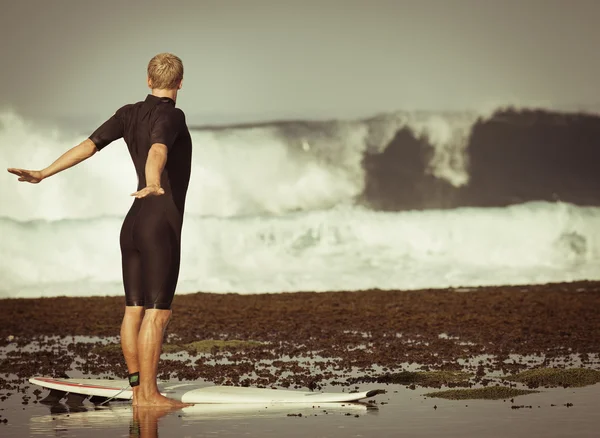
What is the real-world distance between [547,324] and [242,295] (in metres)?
41.7

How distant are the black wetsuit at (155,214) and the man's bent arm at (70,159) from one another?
30 centimetres

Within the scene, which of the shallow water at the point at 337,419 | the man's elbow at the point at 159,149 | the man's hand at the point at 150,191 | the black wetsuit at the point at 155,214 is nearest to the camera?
the shallow water at the point at 337,419

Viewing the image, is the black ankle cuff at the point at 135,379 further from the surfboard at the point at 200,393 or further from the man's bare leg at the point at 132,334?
the surfboard at the point at 200,393

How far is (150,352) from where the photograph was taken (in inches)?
524

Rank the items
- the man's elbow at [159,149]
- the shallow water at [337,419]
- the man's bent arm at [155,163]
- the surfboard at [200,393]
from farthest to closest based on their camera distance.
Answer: the surfboard at [200,393] → the man's elbow at [159,149] → the man's bent arm at [155,163] → the shallow water at [337,419]

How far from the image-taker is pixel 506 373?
19781 millimetres

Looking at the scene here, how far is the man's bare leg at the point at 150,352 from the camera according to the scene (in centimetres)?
1330

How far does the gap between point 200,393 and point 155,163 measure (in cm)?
351

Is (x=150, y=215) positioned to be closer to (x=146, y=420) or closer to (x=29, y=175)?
(x=29, y=175)

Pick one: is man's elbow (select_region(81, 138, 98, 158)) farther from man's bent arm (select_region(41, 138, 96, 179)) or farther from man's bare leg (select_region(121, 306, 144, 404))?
man's bare leg (select_region(121, 306, 144, 404))

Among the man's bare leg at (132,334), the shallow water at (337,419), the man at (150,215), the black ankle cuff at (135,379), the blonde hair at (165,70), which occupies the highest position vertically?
the blonde hair at (165,70)

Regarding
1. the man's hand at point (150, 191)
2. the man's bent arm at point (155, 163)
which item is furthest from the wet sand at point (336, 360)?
the man's bent arm at point (155, 163)

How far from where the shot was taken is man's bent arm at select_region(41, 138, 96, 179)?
1366 centimetres

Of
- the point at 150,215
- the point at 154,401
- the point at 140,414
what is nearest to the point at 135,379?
the point at 154,401
